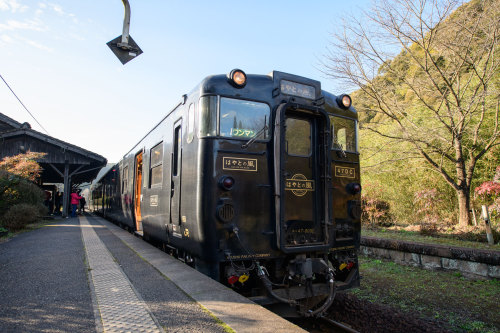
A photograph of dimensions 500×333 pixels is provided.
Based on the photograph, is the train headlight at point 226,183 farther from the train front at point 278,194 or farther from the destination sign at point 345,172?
the destination sign at point 345,172

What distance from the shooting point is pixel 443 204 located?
11.6 m

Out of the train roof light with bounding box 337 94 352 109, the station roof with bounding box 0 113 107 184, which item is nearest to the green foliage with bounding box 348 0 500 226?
the train roof light with bounding box 337 94 352 109

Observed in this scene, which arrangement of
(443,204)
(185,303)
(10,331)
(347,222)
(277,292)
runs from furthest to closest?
(443,204) → (347,222) → (277,292) → (185,303) → (10,331)

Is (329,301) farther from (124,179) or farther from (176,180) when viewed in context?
(124,179)

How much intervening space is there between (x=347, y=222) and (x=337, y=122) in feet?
4.84

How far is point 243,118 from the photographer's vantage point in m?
4.06

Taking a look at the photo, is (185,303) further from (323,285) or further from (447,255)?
(447,255)

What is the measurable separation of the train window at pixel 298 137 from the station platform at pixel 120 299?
195cm

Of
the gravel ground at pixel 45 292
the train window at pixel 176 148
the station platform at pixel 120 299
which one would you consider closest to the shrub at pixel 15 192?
the gravel ground at pixel 45 292

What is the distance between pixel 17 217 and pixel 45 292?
847 cm

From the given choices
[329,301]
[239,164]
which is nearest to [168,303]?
[239,164]

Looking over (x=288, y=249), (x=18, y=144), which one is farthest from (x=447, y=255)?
(x=18, y=144)

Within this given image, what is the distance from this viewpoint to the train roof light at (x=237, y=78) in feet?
13.2

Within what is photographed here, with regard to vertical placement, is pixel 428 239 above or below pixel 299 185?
below
